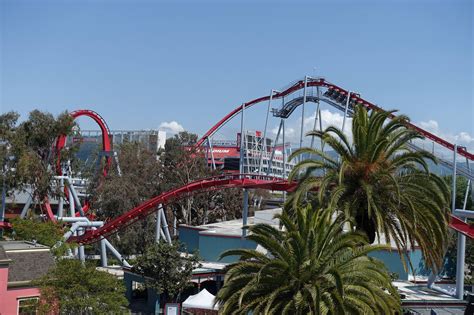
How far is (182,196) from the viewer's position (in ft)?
118

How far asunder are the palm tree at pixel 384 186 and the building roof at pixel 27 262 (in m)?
10.9

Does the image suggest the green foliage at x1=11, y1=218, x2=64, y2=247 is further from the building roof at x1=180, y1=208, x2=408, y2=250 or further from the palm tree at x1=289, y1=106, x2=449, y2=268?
the palm tree at x1=289, y1=106, x2=449, y2=268

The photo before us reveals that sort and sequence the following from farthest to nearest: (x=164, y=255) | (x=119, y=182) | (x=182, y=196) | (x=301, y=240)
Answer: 1. (x=119, y=182)
2. (x=182, y=196)
3. (x=164, y=255)
4. (x=301, y=240)

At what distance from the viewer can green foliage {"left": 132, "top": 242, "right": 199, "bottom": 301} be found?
28.0m

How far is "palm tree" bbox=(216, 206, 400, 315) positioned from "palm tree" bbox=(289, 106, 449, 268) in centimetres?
277

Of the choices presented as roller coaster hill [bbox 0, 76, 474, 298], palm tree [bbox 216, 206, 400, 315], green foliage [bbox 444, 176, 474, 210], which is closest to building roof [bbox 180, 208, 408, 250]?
roller coaster hill [bbox 0, 76, 474, 298]

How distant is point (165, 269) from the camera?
28.1 meters

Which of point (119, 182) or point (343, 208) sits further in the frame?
point (119, 182)

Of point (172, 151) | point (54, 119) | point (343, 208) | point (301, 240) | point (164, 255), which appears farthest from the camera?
point (172, 151)

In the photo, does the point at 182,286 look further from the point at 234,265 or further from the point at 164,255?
the point at 234,265

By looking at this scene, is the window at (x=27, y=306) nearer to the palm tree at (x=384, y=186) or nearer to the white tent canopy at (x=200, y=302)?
the white tent canopy at (x=200, y=302)

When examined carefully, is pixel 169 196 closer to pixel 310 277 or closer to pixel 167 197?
pixel 167 197

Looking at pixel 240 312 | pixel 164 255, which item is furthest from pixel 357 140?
pixel 164 255

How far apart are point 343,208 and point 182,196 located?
19.7 metres
